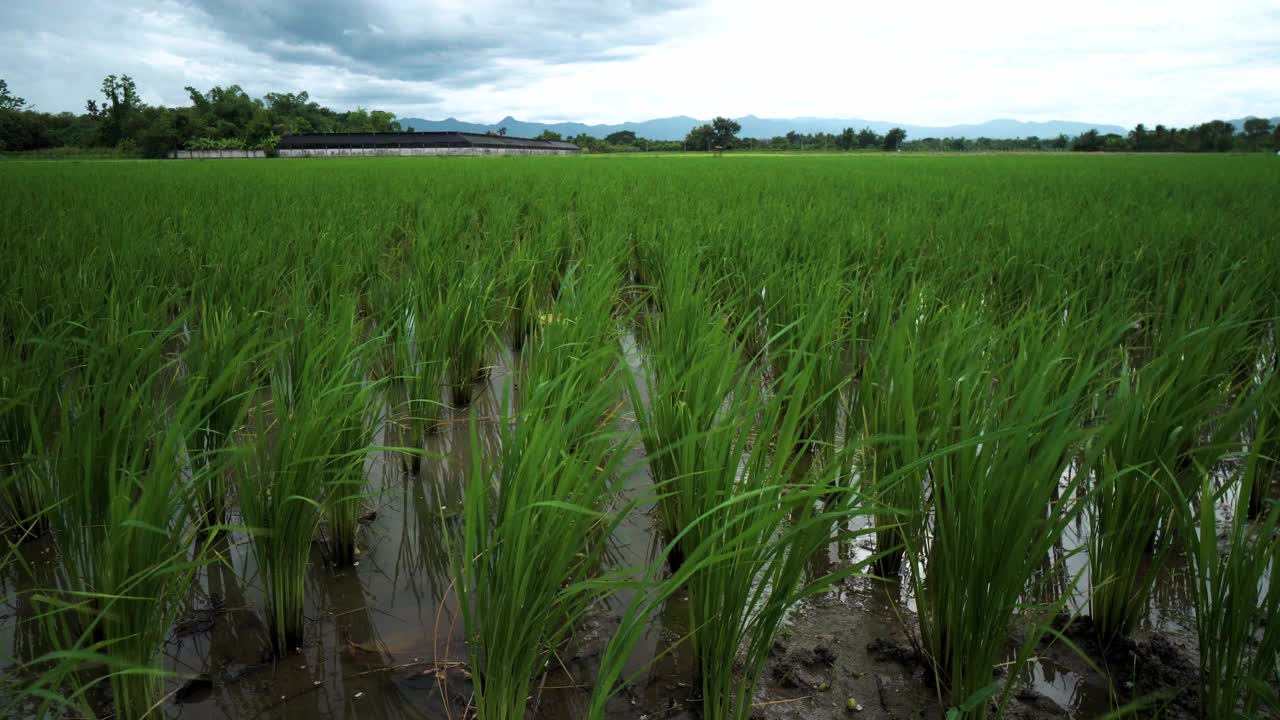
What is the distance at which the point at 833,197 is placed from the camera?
7746 millimetres

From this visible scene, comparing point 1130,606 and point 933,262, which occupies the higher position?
point 933,262

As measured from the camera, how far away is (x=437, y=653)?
1.38 meters

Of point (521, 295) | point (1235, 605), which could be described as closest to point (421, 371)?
point (521, 295)

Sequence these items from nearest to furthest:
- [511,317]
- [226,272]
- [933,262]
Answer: [226,272] < [511,317] < [933,262]

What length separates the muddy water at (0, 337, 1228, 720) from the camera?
1.24m

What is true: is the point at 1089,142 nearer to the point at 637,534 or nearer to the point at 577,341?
the point at 577,341

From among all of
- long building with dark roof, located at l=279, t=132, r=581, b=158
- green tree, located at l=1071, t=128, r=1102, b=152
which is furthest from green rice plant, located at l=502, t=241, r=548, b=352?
green tree, located at l=1071, t=128, r=1102, b=152

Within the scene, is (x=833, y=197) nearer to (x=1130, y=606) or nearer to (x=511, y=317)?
(x=511, y=317)

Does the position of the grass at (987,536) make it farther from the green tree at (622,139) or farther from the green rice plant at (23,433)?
the green tree at (622,139)

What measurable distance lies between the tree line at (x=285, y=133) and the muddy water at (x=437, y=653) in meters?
56.2

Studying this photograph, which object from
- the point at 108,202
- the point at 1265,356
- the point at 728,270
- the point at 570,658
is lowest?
the point at 570,658

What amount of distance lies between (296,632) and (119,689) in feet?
0.96

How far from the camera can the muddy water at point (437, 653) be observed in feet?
4.08

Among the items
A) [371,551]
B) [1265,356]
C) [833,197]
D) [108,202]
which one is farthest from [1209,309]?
[108,202]
